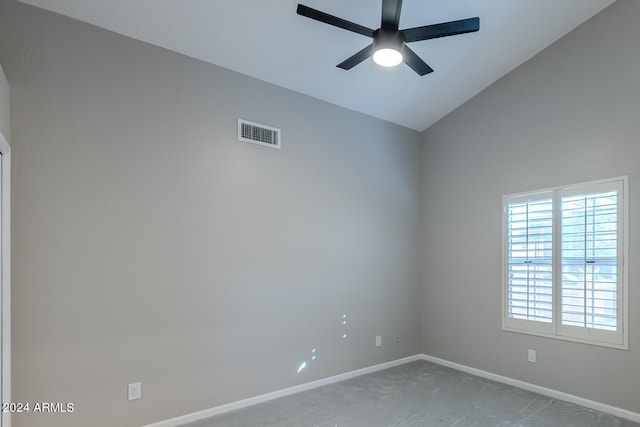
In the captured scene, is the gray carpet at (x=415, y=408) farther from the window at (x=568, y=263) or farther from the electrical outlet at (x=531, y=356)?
the window at (x=568, y=263)

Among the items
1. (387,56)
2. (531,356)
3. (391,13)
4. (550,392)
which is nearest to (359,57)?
(387,56)

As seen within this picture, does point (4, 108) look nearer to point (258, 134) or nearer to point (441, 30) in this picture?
point (258, 134)

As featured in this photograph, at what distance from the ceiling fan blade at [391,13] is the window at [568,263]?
7.84 ft

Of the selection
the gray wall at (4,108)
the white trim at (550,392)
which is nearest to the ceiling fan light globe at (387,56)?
the gray wall at (4,108)

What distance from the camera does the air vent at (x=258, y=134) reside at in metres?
3.46

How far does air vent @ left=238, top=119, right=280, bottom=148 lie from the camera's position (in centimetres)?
346

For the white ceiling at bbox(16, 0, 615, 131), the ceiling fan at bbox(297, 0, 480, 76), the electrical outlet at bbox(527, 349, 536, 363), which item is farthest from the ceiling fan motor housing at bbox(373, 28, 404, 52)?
the electrical outlet at bbox(527, 349, 536, 363)

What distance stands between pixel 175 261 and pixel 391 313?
2.68 metres

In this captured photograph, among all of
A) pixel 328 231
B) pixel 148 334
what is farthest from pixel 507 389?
pixel 148 334

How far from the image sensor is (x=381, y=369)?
4.38 meters

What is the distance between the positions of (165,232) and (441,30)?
2471 millimetres

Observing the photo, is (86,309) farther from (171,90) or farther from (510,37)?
(510,37)

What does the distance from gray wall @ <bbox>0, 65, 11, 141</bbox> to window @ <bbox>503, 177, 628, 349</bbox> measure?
4.30 meters

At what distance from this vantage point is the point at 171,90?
3.09m
